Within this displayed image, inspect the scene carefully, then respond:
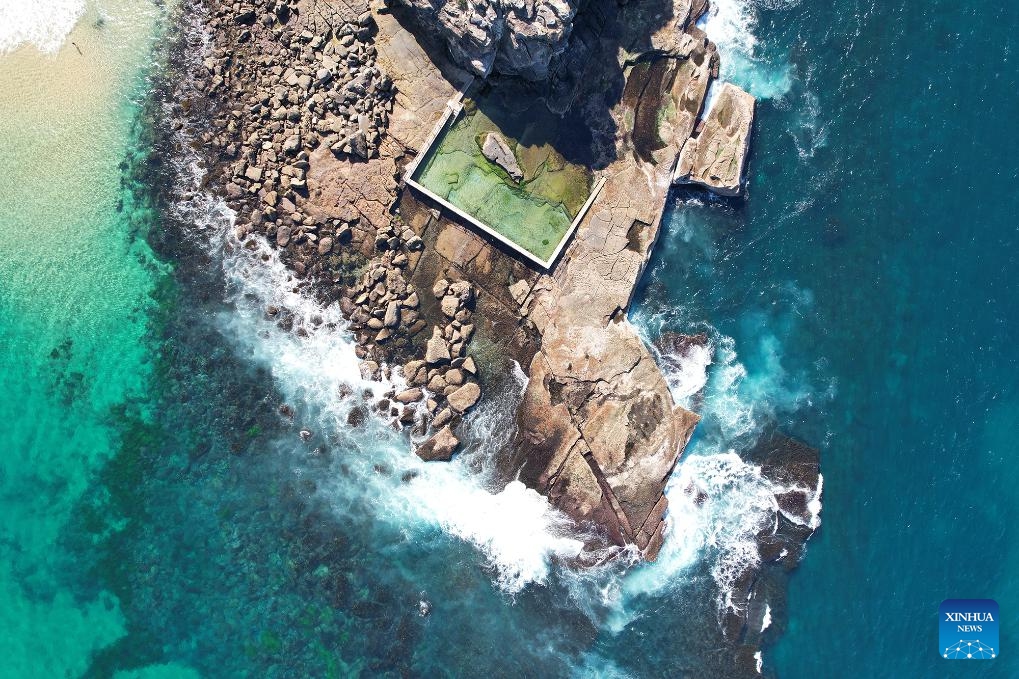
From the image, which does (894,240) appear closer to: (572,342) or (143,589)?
(572,342)

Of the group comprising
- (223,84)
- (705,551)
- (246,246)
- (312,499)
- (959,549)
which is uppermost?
(223,84)

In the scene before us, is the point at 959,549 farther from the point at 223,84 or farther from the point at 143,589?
the point at 223,84

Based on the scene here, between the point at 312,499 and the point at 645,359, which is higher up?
the point at 645,359

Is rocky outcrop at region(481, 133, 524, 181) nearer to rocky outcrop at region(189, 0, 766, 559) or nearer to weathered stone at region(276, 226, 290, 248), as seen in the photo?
rocky outcrop at region(189, 0, 766, 559)

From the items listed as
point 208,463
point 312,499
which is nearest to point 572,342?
point 312,499

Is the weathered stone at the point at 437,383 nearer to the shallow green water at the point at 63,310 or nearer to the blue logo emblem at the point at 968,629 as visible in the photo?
the shallow green water at the point at 63,310
